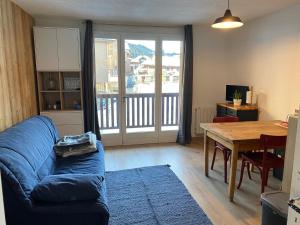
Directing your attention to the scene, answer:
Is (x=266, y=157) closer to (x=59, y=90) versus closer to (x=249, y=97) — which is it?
(x=249, y=97)

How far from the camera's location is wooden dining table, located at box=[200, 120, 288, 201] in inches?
99.5

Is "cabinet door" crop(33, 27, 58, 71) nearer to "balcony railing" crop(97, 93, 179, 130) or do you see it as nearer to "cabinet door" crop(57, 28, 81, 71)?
"cabinet door" crop(57, 28, 81, 71)

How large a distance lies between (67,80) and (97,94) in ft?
1.98

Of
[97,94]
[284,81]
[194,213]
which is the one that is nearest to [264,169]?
[194,213]

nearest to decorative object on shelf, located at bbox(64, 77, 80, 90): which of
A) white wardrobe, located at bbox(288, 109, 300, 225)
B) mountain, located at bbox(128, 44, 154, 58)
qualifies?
mountain, located at bbox(128, 44, 154, 58)

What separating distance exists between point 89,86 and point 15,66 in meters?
1.34

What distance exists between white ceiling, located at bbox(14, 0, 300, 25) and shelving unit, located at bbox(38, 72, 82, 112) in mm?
1007

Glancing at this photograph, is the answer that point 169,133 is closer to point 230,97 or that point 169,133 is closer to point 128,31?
point 230,97

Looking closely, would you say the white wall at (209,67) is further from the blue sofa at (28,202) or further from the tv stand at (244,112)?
the blue sofa at (28,202)

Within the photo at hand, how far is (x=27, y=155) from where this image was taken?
203 centimetres

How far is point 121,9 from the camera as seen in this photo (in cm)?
A: 344

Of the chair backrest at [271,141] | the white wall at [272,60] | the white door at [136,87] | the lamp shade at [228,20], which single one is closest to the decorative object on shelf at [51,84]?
the white door at [136,87]

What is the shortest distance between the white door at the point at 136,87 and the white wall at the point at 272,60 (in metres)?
1.26

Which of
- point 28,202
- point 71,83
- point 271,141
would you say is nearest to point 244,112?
point 271,141
